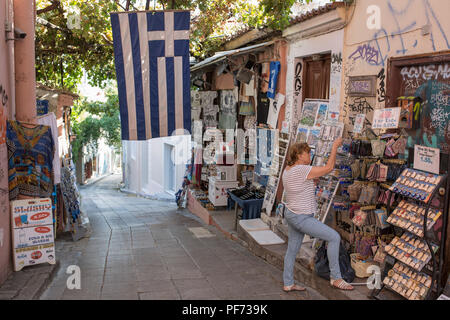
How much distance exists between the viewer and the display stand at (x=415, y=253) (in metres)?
4.86

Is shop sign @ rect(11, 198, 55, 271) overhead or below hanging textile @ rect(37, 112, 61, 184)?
below

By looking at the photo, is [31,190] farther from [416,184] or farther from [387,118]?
[416,184]

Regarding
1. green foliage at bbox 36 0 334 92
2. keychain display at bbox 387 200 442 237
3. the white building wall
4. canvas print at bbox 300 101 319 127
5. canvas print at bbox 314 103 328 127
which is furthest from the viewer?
the white building wall

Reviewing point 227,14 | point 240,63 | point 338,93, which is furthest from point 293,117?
point 227,14

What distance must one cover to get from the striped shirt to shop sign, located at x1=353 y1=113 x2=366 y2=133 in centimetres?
170

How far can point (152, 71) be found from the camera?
8070 mm

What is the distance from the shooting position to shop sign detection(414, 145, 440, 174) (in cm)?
506

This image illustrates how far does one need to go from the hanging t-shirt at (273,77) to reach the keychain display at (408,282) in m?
5.29

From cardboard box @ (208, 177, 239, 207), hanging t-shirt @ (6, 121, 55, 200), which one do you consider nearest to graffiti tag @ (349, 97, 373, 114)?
hanging t-shirt @ (6, 121, 55, 200)

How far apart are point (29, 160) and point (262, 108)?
5.27 meters

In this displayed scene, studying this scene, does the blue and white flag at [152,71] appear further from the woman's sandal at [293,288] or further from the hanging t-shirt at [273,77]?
the woman's sandal at [293,288]

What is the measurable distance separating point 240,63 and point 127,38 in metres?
3.92

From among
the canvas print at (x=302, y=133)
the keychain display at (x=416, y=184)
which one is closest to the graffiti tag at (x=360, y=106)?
the canvas print at (x=302, y=133)

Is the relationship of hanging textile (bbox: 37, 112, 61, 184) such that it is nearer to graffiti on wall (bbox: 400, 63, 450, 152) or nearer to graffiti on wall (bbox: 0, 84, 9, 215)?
graffiti on wall (bbox: 0, 84, 9, 215)
